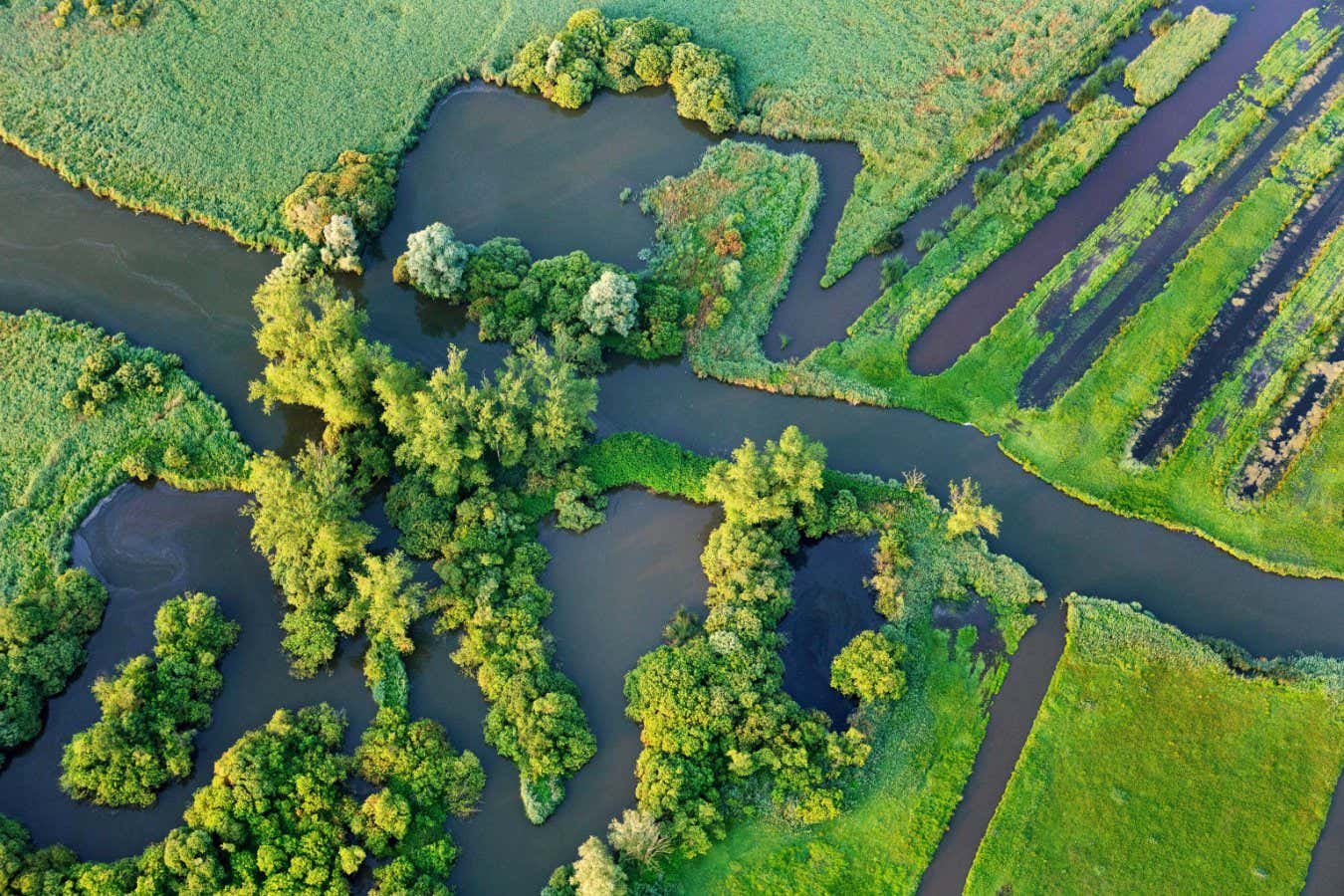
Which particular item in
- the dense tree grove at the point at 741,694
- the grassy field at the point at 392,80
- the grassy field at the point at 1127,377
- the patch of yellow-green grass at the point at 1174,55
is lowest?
the dense tree grove at the point at 741,694

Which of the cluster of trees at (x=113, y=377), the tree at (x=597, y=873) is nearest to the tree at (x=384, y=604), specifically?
the tree at (x=597, y=873)

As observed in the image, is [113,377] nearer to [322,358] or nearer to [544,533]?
[322,358]

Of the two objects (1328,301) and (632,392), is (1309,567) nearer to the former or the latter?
(1328,301)

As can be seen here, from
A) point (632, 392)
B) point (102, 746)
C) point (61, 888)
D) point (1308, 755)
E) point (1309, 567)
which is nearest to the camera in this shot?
point (61, 888)

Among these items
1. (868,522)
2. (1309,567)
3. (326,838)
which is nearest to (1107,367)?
(1309,567)

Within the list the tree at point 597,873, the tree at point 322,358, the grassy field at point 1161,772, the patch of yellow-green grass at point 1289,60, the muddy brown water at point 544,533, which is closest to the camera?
the tree at point 597,873

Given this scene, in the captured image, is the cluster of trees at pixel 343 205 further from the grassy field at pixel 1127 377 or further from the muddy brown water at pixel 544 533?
the grassy field at pixel 1127 377

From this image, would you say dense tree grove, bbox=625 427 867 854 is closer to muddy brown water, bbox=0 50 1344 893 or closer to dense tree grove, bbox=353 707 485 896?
muddy brown water, bbox=0 50 1344 893

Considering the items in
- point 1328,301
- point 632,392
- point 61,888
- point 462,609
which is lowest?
point 61,888
